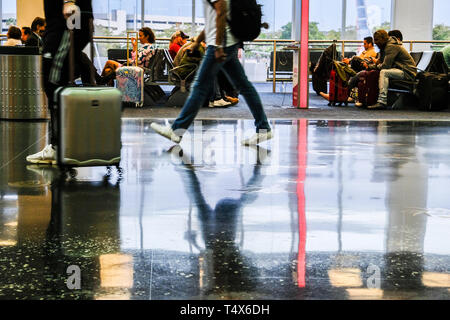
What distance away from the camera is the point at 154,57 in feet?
43.8

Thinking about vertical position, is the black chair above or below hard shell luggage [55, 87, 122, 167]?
above

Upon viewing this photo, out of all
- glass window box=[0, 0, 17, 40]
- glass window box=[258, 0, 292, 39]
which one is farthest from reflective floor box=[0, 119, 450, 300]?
glass window box=[0, 0, 17, 40]

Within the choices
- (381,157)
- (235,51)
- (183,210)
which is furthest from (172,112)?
(183,210)

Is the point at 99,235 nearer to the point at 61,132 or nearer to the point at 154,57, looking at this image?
the point at 61,132

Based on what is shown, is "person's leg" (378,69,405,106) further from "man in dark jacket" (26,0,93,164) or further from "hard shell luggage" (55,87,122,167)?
"hard shell luggage" (55,87,122,167)

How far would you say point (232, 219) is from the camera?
3.97 meters

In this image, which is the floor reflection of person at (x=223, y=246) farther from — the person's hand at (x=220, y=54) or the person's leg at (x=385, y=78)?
the person's leg at (x=385, y=78)

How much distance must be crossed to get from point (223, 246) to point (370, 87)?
967 centimetres

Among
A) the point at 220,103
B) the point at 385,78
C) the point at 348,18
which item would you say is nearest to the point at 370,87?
the point at 385,78

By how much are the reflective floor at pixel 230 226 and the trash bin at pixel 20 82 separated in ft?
9.08

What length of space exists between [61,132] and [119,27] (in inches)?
828

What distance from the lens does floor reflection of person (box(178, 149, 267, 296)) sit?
2.81 metres

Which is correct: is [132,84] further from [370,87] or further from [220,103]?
[370,87]

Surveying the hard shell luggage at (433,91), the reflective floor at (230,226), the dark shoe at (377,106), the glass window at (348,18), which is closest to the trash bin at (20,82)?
the reflective floor at (230,226)
